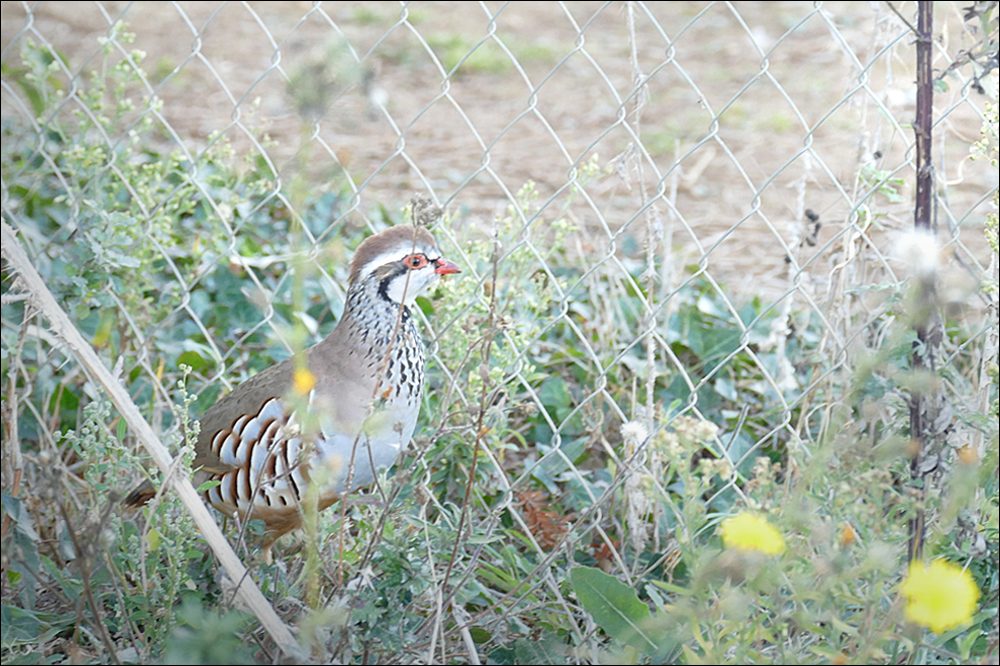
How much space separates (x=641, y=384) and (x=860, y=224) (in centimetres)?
95

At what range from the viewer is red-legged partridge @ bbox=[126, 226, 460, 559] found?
95.4 inches

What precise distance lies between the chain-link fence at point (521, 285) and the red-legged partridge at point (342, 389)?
15 cm

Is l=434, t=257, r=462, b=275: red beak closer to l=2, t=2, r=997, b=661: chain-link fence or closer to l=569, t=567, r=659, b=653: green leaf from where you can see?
l=2, t=2, r=997, b=661: chain-link fence

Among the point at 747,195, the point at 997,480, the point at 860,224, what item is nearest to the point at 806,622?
the point at 997,480

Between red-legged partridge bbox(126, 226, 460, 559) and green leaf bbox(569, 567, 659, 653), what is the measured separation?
1.79 ft

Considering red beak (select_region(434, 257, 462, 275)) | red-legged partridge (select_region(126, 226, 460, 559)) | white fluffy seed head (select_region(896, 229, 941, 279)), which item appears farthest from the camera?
red beak (select_region(434, 257, 462, 275))

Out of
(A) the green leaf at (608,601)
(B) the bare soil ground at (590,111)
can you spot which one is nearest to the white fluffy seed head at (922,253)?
(A) the green leaf at (608,601)

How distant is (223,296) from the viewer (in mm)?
3865

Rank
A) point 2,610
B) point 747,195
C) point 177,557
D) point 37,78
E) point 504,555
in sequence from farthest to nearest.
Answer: point 747,195
point 37,78
point 504,555
point 2,610
point 177,557

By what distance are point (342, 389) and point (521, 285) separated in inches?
31.1

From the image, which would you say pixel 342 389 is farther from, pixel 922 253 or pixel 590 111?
pixel 590 111

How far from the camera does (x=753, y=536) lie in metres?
1.38

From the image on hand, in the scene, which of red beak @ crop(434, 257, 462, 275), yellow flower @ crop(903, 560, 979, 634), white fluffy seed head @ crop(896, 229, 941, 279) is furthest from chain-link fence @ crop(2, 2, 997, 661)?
yellow flower @ crop(903, 560, 979, 634)

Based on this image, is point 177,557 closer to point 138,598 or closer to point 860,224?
point 138,598
